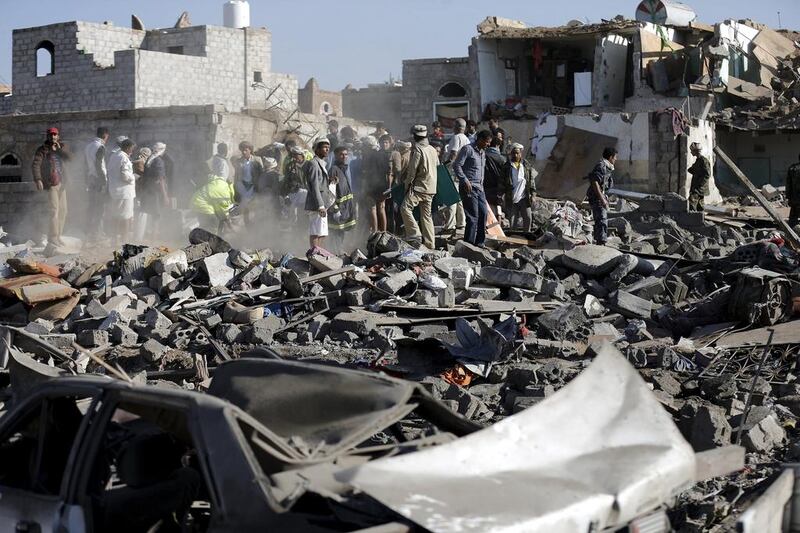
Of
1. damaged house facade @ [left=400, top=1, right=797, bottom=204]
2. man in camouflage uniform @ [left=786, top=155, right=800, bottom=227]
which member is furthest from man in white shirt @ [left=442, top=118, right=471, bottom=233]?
damaged house facade @ [left=400, top=1, right=797, bottom=204]

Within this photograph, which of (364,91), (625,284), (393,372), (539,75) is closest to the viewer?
(393,372)

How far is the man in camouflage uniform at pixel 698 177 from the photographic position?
17188mm

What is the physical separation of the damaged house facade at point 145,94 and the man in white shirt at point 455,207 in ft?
16.2

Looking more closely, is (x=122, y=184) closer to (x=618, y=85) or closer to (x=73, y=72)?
(x=73, y=72)

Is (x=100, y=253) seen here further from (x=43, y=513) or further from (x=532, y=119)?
(x=532, y=119)

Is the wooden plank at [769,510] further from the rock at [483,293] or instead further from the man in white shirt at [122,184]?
the man in white shirt at [122,184]

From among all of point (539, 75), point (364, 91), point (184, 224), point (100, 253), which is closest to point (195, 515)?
point (100, 253)

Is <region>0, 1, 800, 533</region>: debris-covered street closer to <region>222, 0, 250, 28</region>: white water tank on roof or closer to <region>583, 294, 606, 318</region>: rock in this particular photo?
<region>583, 294, 606, 318</region>: rock

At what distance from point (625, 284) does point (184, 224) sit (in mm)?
7761

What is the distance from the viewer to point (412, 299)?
38.3 ft

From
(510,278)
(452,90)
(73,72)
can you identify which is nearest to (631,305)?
(510,278)

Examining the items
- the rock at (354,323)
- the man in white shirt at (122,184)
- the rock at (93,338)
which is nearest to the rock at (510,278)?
the rock at (354,323)

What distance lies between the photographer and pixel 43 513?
4031mm

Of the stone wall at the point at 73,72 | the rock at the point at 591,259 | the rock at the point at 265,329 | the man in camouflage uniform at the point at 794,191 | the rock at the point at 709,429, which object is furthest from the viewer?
the stone wall at the point at 73,72
